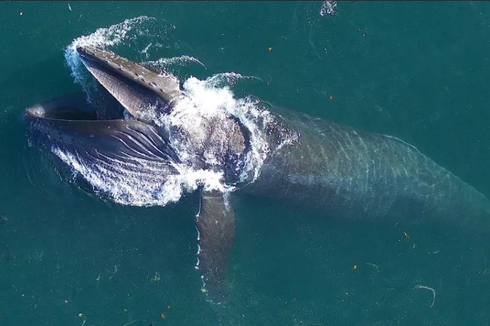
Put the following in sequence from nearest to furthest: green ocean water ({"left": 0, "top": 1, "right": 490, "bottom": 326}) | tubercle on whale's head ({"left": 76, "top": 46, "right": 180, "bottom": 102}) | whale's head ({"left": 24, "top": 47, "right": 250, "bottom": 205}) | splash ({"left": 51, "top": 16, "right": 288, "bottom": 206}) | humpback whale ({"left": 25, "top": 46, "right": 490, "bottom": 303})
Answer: tubercle on whale's head ({"left": 76, "top": 46, "right": 180, "bottom": 102}) < whale's head ({"left": 24, "top": 47, "right": 250, "bottom": 205}) < humpback whale ({"left": 25, "top": 46, "right": 490, "bottom": 303}) < splash ({"left": 51, "top": 16, "right": 288, "bottom": 206}) < green ocean water ({"left": 0, "top": 1, "right": 490, "bottom": 326})

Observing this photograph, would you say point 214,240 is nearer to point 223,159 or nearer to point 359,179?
point 223,159

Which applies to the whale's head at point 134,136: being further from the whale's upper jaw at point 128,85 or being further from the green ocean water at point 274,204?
the green ocean water at point 274,204

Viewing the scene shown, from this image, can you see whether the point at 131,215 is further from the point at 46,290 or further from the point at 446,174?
the point at 446,174

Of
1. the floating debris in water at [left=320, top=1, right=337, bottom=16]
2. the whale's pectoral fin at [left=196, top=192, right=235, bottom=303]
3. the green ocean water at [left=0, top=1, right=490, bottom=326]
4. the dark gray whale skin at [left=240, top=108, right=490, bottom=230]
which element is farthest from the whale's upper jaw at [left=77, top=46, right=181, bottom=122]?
the floating debris in water at [left=320, top=1, right=337, bottom=16]

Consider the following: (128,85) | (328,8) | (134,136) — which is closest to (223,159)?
(134,136)

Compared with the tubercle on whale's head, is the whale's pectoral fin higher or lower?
lower

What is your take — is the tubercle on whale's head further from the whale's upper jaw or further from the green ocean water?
the green ocean water
